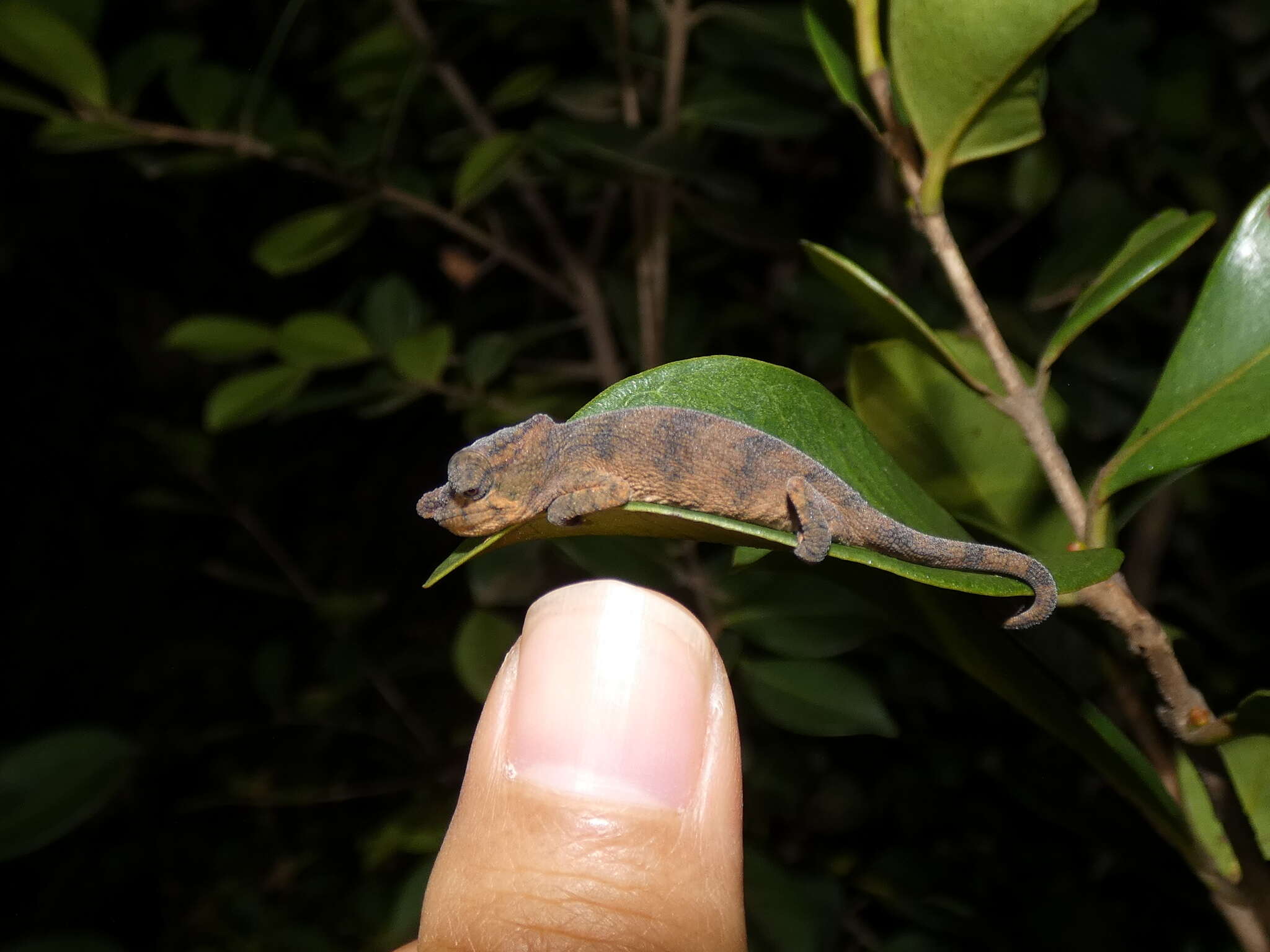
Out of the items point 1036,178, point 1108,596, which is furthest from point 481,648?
point 1036,178

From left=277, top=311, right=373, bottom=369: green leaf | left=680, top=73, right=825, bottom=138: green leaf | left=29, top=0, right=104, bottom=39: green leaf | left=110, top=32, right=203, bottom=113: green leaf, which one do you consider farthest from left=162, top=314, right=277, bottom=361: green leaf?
left=680, top=73, right=825, bottom=138: green leaf

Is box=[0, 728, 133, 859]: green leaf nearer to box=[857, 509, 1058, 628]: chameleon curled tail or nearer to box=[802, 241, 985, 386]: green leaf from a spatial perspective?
box=[857, 509, 1058, 628]: chameleon curled tail

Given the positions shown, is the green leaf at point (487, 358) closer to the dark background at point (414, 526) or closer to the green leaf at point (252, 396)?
the dark background at point (414, 526)

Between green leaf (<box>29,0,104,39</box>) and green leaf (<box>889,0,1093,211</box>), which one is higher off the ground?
green leaf (<box>889,0,1093,211</box>)

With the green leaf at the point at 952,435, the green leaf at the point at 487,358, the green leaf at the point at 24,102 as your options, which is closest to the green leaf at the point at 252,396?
the green leaf at the point at 487,358

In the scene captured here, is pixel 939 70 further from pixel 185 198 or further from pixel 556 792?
pixel 185 198

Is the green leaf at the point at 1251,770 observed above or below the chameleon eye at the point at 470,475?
below
